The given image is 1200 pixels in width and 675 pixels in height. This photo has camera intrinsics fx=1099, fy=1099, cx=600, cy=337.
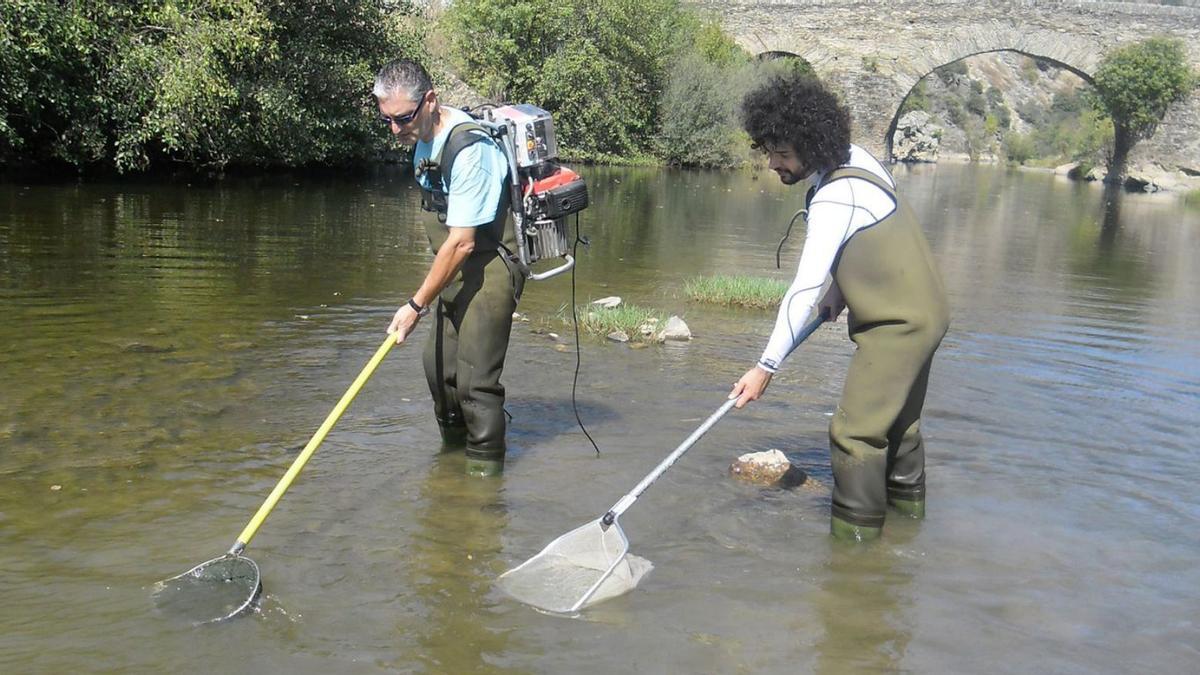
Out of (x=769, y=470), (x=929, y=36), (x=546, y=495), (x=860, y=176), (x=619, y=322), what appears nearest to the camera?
(x=860, y=176)

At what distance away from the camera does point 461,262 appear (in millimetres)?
4969

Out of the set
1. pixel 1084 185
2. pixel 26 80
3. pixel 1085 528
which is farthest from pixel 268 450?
pixel 1084 185

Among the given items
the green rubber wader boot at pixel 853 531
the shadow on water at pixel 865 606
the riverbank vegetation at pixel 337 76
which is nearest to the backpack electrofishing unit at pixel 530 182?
the green rubber wader boot at pixel 853 531

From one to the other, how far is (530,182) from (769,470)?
1.98 meters

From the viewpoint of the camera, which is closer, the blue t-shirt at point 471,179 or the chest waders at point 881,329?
the chest waders at point 881,329

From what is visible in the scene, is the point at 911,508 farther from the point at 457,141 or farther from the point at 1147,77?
the point at 1147,77

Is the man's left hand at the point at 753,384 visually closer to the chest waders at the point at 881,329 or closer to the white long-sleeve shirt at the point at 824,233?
the white long-sleeve shirt at the point at 824,233

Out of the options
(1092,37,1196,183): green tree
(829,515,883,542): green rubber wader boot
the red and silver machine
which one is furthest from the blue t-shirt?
(1092,37,1196,183): green tree

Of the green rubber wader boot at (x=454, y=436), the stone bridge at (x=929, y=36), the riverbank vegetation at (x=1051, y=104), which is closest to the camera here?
the green rubber wader boot at (x=454, y=436)

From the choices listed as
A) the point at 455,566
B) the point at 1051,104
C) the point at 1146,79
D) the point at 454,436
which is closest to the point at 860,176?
the point at 455,566

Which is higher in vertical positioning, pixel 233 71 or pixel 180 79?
pixel 233 71

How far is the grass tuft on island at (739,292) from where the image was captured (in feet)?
36.2

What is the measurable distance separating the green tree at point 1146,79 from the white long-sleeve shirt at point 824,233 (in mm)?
50905

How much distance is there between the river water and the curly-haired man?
0.76 metres
